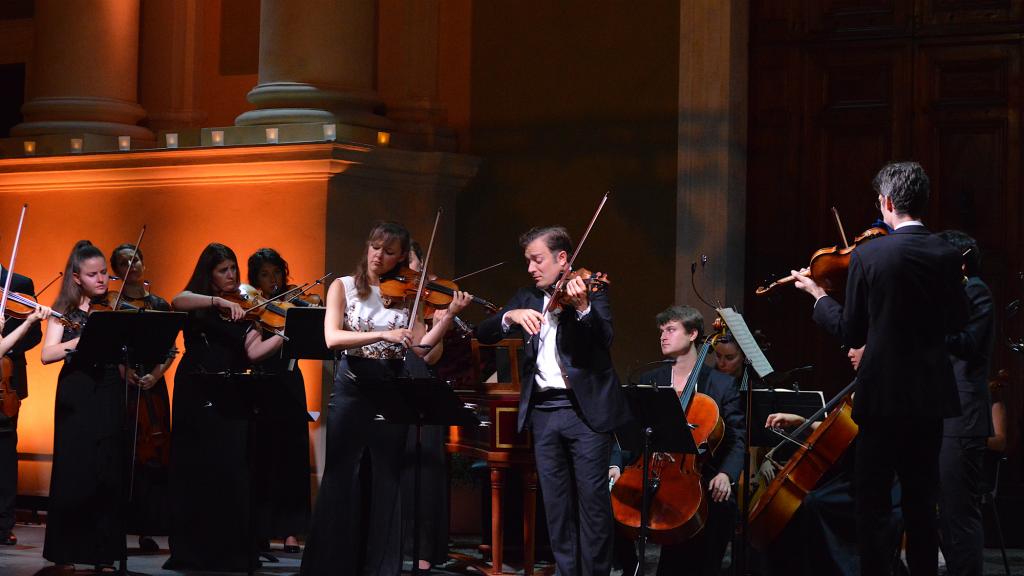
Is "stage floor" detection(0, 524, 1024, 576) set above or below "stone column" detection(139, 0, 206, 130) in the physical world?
below

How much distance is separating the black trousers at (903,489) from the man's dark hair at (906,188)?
726 millimetres

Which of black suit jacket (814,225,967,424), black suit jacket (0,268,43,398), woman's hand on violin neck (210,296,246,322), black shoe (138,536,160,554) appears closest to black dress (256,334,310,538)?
woman's hand on violin neck (210,296,246,322)

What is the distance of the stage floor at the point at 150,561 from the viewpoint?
696 cm


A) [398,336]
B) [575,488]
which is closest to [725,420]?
[575,488]

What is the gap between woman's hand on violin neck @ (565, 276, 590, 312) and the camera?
5.47 metres

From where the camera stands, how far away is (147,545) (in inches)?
303

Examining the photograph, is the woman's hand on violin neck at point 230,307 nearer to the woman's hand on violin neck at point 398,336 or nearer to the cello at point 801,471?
the woman's hand on violin neck at point 398,336

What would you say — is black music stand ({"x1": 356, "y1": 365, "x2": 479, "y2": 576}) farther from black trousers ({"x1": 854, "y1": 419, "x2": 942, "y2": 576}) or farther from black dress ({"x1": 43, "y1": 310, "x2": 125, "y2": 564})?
black trousers ({"x1": 854, "y1": 419, "x2": 942, "y2": 576})

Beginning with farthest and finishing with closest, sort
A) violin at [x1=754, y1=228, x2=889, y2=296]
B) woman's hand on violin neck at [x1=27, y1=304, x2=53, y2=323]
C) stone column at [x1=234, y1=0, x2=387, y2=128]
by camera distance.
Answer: stone column at [x1=234, y1=0, x2=387, y2=128], woman's hand on violin neck at [x1=27, y1=304, x2=53, y2=323], violin at [x1=754, y1=228, x2=889, y2=296]

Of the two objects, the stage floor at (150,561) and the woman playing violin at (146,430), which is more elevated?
the woman playing violin at (146,430)

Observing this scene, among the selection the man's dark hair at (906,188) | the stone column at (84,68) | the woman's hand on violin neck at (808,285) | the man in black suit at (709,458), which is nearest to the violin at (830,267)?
the woman's hand on violin neck at (808,285)

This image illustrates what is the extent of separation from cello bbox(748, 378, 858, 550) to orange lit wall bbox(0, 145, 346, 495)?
3304 millimetres

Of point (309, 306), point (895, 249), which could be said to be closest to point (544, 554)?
point (309, 306)

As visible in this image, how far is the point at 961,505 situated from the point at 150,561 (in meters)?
4.02
